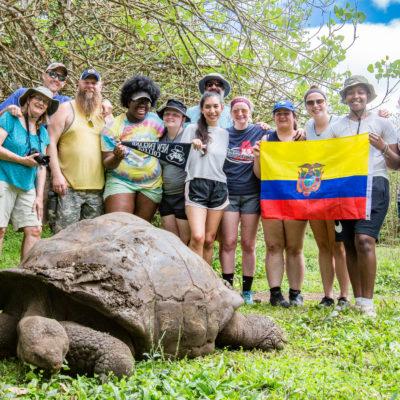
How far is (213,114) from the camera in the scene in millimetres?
5703

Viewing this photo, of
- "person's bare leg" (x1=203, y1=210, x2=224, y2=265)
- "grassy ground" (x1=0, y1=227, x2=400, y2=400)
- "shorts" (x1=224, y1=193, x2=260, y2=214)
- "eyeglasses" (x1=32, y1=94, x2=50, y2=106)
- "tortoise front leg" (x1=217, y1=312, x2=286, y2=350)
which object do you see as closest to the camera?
"grassy ground" (x1=0, y1=227, x2=400, y2=400)

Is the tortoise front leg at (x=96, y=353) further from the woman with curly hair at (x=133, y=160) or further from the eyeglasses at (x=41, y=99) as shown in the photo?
the eyeglasses at (x=41, y=99)

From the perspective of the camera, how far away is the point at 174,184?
569 cm

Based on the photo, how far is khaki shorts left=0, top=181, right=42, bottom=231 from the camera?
5.13 m

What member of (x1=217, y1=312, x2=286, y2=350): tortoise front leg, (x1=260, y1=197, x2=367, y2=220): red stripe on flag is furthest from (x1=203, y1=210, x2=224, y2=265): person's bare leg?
(x1=217, y1=312, x2=286, y2=350): tortoise front leg

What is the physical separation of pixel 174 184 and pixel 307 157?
1.49m

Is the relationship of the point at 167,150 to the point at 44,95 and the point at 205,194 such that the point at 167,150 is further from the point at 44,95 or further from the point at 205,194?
the point at 44,95

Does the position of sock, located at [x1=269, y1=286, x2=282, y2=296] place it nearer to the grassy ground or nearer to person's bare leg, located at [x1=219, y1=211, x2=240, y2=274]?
person's bare leg, located at [x1=219, y1=211, x2=240, y2=274]

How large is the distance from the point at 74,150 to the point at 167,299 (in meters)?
2.46

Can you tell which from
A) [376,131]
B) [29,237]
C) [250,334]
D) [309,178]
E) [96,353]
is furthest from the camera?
[309,178]

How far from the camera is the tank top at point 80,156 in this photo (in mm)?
5418

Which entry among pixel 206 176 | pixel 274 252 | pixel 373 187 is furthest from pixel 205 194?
pixel 373 187

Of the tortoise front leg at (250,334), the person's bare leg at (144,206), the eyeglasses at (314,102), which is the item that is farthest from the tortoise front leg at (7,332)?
the eyeglasses at (314,102)

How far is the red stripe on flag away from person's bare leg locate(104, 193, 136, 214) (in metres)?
1.44
